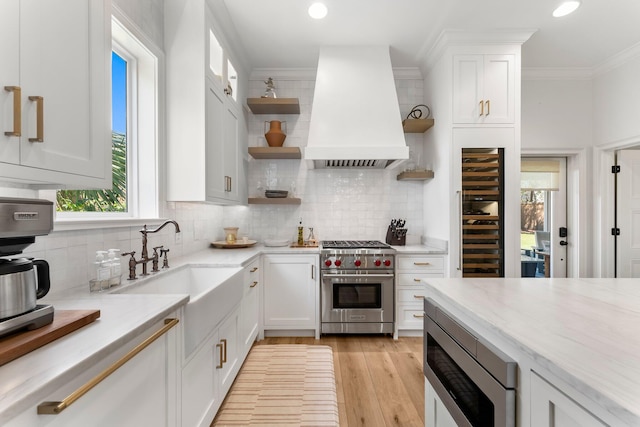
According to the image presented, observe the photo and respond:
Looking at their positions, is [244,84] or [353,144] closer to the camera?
[353,144]

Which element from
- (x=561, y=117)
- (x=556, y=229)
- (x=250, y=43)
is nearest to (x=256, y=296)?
(x=250, y=43)

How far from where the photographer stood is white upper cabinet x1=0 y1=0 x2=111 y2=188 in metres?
0.88

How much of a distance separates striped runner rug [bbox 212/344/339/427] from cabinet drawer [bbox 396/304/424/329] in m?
0.82

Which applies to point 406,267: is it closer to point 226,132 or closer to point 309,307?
point 309,307

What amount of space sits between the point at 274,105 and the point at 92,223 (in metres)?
2.35

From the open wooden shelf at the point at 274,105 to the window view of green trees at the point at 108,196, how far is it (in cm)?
162

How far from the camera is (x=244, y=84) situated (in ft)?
11.8

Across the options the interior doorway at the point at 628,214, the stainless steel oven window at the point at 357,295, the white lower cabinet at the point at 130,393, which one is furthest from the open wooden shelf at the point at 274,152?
the interior doorway at the point at 628,214

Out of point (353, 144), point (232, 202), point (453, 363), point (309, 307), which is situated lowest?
point (309, 307)

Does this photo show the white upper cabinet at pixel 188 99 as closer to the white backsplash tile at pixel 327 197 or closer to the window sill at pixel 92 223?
the window sill at pixel 92 223

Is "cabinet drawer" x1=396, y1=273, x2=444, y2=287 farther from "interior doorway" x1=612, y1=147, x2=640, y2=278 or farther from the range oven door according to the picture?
"interior doorway" x1=612, y1=147, x2=640, y2=278

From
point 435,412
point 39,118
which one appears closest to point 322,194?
point 435,412

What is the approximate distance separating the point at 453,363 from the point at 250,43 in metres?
3.25

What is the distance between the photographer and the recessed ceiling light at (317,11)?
2597 mm
